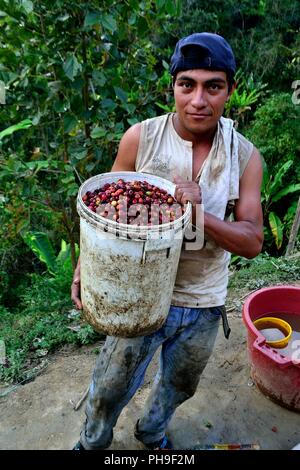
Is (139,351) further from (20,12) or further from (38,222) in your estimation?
(38,222)

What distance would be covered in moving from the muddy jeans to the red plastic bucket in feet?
2.21

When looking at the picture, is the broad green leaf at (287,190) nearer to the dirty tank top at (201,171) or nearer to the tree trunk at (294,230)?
the tree trunk at (294,230)

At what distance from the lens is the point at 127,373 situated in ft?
6.17

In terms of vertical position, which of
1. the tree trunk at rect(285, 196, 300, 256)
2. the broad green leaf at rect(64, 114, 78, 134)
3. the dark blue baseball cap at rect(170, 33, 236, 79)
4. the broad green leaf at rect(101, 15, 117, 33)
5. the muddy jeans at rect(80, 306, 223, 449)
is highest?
the broad green leaf at rect(101, 15, 117, 33)

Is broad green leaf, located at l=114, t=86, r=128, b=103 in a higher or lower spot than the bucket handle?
higher

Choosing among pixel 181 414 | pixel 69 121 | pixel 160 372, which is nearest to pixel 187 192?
pixel 160 372

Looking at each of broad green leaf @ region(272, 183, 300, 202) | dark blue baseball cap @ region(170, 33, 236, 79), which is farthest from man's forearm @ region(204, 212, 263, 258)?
broad green leaf @ region(272, 183, 300, 202)

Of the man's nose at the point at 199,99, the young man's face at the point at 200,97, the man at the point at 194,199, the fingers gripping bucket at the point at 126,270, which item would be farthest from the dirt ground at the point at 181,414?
the man's nose at the point at 199,99

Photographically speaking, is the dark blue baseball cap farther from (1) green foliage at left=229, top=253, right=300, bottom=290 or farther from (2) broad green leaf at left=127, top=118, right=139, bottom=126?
(1) green foliage at left=229, top=253, right=300, bottom=290

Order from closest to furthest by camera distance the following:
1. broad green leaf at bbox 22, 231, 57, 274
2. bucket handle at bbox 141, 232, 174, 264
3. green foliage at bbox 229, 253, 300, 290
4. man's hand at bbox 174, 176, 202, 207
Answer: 1. bucket handle at bbox 141, 232, 174, 264
2. man's hand at bbox 174, 176, 202, 207
3. green foliage at bbox 229, 253, 300, 290
4. broad green leaf at bbox 22, 231, 57, 274

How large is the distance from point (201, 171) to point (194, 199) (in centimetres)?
29

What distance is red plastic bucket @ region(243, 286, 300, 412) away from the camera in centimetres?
263

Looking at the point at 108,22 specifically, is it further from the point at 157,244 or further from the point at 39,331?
the point at 39,331

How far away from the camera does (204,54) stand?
1689 mm
